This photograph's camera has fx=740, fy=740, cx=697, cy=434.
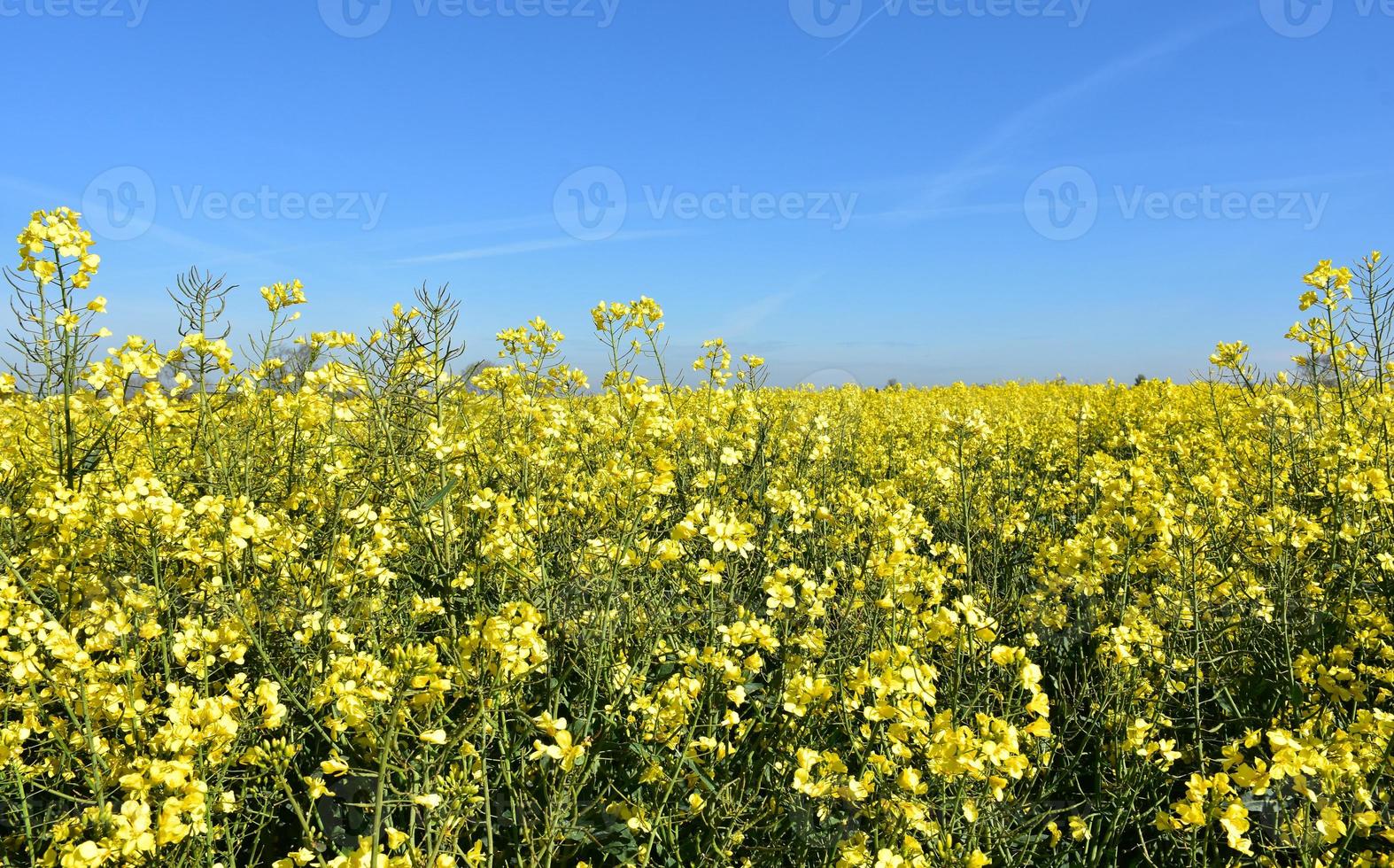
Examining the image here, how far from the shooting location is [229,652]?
1864 millimetres

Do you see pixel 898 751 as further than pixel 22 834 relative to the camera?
No

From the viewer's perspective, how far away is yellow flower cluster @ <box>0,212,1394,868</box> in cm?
165

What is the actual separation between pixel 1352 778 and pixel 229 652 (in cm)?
276

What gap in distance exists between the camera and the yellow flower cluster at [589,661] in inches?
65.1

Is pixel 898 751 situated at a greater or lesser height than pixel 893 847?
greater

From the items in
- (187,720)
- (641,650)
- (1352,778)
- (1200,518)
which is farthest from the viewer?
(1200,518)

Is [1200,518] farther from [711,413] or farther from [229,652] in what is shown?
[229,652]

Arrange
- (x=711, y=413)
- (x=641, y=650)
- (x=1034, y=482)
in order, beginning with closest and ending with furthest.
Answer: (x=641, y=650)
(x=711, y=413)
(x=1034, y=482)

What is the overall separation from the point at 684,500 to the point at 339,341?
158cm

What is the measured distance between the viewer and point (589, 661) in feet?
6.88

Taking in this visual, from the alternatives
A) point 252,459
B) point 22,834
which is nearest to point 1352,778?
point 22,834

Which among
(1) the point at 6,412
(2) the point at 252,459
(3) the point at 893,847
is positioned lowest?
(3) the point at 893,847

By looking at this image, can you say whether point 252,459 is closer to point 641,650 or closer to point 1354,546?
point 641,650

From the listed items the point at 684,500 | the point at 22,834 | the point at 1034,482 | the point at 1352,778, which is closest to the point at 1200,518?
the point at 1352,778
